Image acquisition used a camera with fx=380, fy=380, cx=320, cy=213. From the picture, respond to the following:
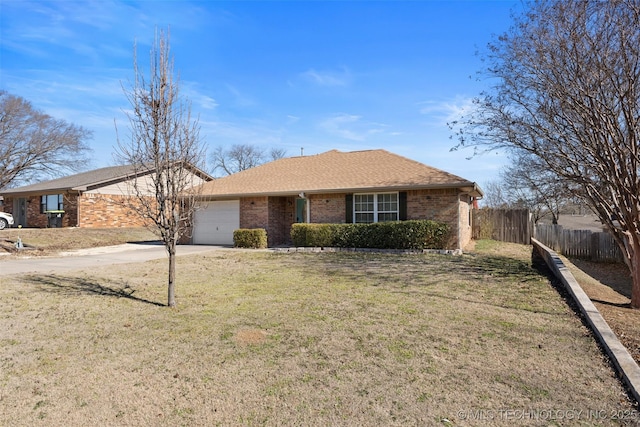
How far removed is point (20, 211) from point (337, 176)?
26.5 meters

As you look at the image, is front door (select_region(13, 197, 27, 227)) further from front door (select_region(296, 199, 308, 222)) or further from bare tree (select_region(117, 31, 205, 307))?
bare tree (select_region(117, 31, 205, 307))

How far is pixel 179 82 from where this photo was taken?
6.46m

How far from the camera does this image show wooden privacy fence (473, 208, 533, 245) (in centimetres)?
1935

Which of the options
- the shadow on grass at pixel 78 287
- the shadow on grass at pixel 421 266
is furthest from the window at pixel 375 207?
the shadow on grass at pixel 78 287

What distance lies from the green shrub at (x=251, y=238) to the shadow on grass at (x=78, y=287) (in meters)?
8.32

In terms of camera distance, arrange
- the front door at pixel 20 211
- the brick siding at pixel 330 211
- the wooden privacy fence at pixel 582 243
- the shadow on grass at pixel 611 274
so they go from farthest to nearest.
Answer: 1. the front door at pixel 20 211
2. the wooden privacy fence at pixel 582 243
3. the brick siding at pixel 330 211
4. the shadow on grass at pixel 611 274

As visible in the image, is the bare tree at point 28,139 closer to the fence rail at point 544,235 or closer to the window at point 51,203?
the window at point 51,203

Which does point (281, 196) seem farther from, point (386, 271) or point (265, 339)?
point (265, 339)

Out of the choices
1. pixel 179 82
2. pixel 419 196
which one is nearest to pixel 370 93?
pixel 419 196

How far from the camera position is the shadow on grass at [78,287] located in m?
7.16

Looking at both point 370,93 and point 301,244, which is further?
point 301,244

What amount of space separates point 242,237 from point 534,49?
41.7 ft

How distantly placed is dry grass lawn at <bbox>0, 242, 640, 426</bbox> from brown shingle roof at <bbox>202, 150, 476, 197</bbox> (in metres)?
7.57

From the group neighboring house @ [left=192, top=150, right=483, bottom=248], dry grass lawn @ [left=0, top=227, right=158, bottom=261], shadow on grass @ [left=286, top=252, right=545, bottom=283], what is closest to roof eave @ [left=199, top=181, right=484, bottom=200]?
neighboring house @ [left=192, top=150, right=483, bottom=248]
